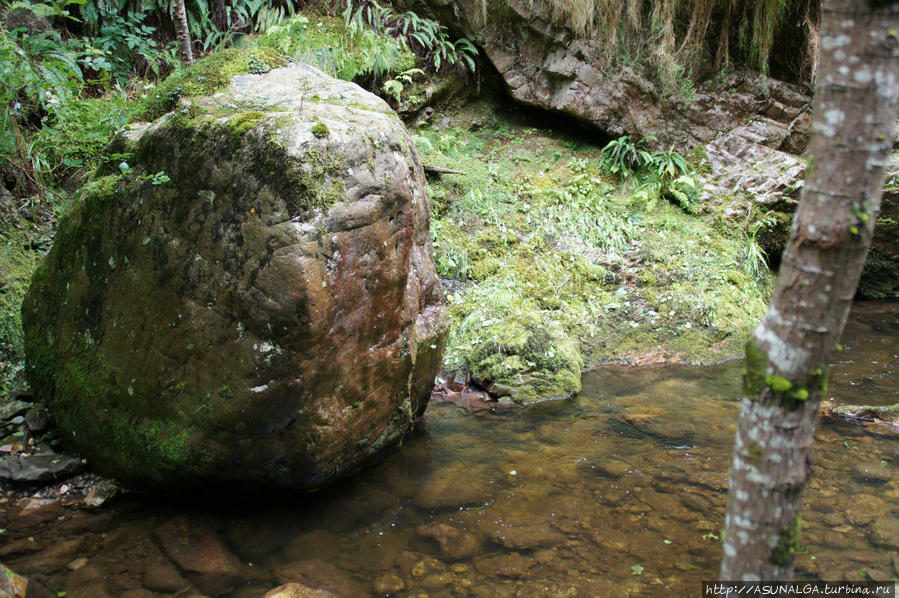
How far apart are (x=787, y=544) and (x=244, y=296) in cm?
288

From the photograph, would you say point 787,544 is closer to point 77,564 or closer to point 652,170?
point 77,564

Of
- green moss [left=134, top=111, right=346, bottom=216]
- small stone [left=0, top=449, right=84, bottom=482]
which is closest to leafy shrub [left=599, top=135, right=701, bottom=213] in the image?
green moss [left=134, top=111, right=346, bottom=216]

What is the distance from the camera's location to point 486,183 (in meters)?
8.39

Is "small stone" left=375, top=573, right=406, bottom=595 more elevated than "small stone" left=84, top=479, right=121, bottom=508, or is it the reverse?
"small stone" left=375, top=573, right=406, bottom=595

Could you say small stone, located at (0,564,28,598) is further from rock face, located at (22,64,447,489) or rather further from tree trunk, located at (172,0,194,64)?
tree trunk, located at (172,0,194,64)

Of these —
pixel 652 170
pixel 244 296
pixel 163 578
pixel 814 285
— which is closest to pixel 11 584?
pixel 163 578

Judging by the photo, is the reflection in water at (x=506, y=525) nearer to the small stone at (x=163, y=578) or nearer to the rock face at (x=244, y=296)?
the small stone at (x=163, y=578)

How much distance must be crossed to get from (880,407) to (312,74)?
561cm

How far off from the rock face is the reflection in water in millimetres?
353

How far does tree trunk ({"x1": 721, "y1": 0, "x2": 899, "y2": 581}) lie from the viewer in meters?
1.63

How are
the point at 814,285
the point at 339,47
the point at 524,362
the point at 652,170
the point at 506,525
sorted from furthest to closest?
the point at 652,170
the point at 339,47
the point at 524,362
the point at 506,525
the point at 814,285

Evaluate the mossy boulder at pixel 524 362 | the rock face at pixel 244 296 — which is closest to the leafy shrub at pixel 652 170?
the mossy boulder at pixel 524 362

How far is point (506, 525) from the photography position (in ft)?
11.9

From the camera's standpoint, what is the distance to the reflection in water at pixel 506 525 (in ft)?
10.4
